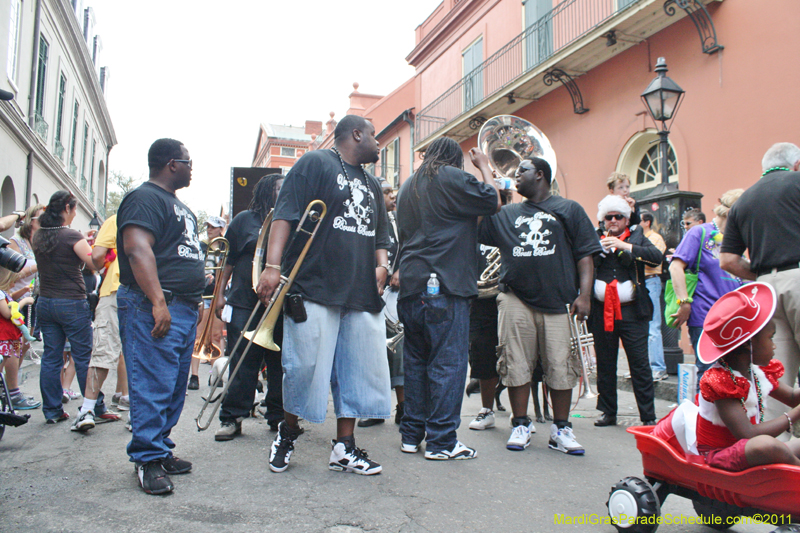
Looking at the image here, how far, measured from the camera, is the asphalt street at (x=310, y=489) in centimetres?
255

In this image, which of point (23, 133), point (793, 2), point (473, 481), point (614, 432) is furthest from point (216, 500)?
point (23, 133)

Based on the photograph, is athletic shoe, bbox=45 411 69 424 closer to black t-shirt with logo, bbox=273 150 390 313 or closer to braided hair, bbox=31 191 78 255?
braided hair, bbox=31 191 78 255

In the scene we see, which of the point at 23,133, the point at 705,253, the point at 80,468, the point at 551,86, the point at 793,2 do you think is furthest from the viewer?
the point at 23,133

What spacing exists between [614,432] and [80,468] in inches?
146

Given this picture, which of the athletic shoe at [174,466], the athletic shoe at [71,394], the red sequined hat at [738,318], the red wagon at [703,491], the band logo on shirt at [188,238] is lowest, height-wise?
the athletic shoe at [71,394]

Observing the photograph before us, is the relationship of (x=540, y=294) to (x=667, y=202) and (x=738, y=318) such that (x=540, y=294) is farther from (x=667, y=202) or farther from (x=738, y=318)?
(x=667, y=202)

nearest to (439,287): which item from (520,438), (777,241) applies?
(520,438)

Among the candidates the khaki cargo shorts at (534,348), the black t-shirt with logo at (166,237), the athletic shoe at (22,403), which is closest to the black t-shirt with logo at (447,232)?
the khaki cargo shorts at (534,348)

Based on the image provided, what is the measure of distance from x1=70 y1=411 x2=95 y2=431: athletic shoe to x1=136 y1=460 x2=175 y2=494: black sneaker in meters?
1.61

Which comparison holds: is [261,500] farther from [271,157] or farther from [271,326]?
[271,157]

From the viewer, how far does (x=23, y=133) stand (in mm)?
15781

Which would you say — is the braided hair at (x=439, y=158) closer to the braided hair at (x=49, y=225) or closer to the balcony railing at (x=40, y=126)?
the braided hair at (x=49, y=225)

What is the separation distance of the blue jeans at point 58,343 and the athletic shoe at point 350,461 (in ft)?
8.49

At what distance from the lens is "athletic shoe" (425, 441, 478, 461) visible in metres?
3.55
